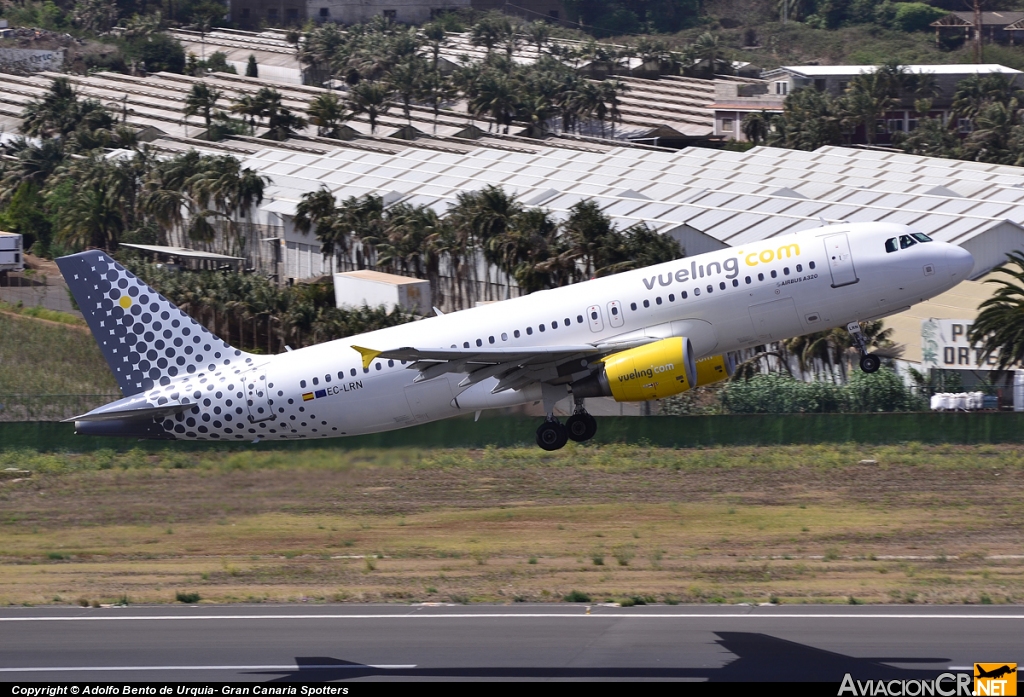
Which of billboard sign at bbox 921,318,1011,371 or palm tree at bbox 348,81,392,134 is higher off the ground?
palm tree at bbox 348,81,392,134

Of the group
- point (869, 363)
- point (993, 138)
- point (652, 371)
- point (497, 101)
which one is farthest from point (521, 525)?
point (497, 101)

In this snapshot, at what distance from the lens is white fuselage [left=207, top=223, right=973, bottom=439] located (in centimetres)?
3775

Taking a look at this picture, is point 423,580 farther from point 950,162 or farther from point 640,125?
point 640,125

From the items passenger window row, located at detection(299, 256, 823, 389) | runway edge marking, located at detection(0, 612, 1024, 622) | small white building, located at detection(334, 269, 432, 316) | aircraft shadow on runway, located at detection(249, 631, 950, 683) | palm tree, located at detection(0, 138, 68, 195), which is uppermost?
palm tree, located at detection(0, 138, 68, 195)

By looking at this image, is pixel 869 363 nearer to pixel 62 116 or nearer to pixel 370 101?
pixel 370 101

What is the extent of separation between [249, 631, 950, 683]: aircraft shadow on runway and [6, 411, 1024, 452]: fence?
95.6ft

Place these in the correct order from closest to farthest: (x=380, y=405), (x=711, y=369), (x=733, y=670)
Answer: (x=733, y=670) → (x=711, y=369) → (x=380, y=405)

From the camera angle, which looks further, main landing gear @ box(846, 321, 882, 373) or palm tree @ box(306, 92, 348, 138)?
palm tree @ box(306, 92, 348, 138)

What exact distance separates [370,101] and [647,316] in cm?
13830

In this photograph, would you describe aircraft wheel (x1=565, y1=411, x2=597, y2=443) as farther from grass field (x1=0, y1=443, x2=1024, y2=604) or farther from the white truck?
the white truck

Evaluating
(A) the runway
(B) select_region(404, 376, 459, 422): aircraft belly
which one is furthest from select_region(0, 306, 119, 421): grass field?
(B) select_region(404, 376, 459, 422): aircraft belly

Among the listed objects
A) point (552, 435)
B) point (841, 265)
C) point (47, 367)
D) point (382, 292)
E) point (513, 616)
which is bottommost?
point (513, 616)

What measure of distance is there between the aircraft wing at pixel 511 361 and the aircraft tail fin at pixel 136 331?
255 inches

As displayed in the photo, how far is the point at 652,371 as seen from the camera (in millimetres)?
36594
